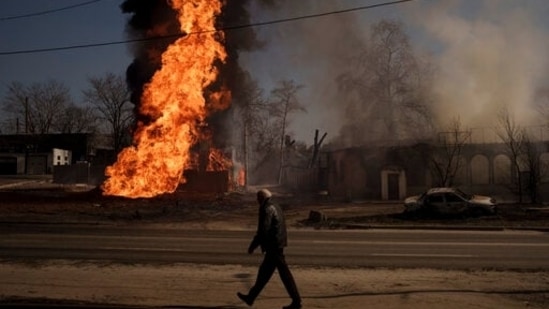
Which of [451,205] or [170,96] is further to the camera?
[170,96]

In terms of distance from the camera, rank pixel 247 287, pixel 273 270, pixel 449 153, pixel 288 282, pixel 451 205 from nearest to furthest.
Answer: pixel 288 282, pixel 273 270, pixel 247 287, pixel 451 205, pixel 449 153

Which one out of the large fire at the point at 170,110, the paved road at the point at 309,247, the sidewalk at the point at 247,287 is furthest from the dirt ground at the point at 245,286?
the large fire at the point at 170,110

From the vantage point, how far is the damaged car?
905 inches

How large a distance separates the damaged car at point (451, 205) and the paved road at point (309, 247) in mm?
3695

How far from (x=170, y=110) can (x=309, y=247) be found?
767 inches

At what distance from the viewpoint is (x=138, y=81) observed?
36.1 meters

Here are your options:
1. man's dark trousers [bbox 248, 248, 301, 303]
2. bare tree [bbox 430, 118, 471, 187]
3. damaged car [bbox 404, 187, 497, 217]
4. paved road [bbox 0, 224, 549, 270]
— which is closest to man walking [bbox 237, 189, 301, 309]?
man's dark trousers [bbox 248, 248, 301, 303]

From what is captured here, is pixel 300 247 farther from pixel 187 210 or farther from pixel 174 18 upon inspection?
pixel 174 18

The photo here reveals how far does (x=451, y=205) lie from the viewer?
23.1 meters

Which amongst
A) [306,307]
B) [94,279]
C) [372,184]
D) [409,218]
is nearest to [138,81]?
[372,184]

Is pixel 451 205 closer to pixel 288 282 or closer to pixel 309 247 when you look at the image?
pixel 309 247

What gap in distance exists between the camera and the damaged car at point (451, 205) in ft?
75.4

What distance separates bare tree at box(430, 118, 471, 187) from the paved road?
1756 cm

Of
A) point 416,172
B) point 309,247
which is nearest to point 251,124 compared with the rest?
point 416,172
